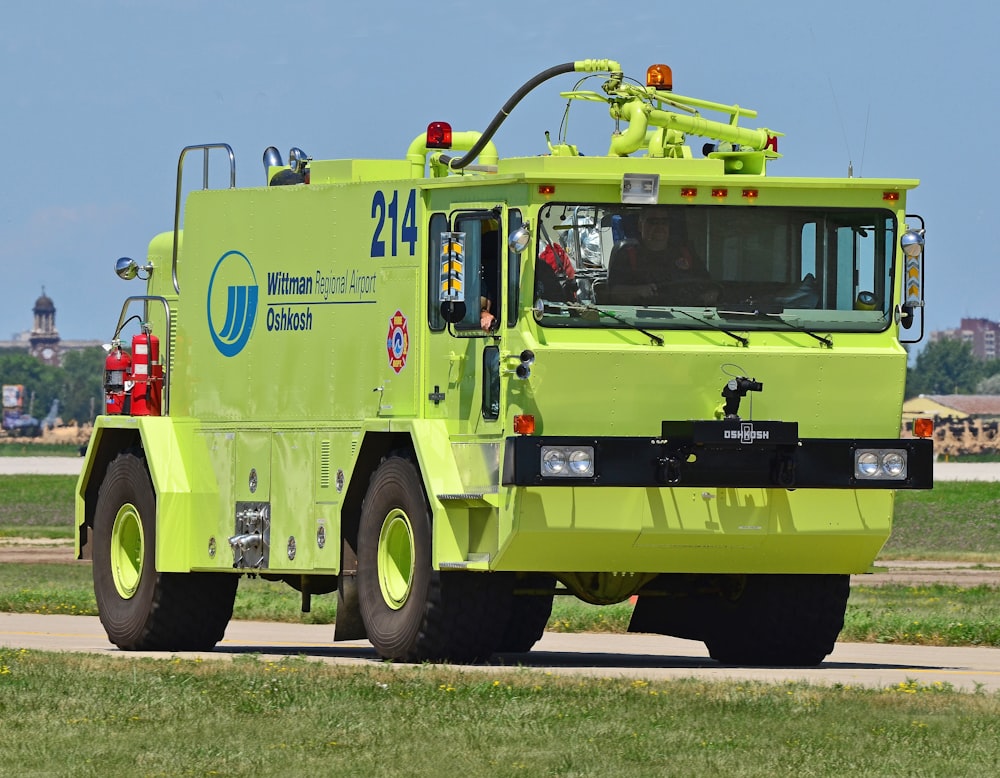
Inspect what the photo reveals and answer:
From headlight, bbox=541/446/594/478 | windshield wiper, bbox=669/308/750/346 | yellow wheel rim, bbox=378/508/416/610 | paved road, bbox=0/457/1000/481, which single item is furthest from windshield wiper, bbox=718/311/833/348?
paved road, bbox=0/457/1000/481

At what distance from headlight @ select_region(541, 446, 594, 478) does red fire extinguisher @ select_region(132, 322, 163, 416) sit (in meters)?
5.70

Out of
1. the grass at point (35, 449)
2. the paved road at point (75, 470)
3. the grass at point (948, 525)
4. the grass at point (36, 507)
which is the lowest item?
the grass at point (35, 449)

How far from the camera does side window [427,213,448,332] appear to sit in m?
17.1

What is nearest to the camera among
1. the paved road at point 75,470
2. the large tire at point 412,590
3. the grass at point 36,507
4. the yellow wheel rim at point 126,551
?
the large tire at point 412,590

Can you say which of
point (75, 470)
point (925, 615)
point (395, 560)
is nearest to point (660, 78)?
point (395, 560)

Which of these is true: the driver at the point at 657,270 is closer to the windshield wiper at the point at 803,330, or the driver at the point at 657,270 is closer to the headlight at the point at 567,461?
the windshield wiper at the point at 803,330

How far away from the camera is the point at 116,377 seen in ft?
68.7

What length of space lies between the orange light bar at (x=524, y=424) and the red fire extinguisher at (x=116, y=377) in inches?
227

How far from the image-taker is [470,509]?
16.7 metres

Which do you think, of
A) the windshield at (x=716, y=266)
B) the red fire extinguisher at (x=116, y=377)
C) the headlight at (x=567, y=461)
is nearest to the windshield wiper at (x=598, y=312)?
the windshield at (x=716, y=266)

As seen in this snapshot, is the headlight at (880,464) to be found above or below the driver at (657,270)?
below

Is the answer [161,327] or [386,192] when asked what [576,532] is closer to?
[386,192]

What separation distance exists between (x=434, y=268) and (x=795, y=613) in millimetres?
3910

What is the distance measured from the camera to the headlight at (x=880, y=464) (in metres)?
16.7
